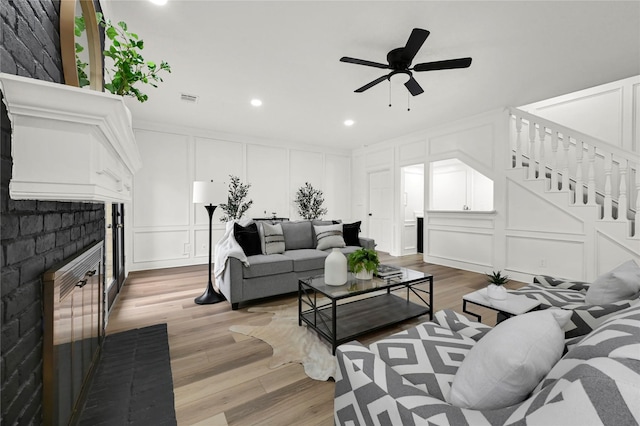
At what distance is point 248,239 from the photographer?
334cm

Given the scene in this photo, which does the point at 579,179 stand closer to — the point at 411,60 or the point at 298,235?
Answer: the point at 411,60

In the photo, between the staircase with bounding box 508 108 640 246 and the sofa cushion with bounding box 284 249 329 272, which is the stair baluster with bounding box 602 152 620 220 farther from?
the sofa cushion with bounding box 284 249 329 272

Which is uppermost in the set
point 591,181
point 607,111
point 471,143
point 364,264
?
point 607,111

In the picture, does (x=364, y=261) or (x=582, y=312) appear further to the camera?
(x=364, y=261)

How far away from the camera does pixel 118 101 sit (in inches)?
32.5

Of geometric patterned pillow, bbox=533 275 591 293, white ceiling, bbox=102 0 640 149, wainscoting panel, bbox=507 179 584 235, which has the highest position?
white ceiling, bbox=102 0 640 149

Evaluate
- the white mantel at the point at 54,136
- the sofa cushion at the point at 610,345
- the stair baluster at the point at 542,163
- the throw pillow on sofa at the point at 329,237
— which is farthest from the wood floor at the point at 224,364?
the stair baluster at the point at 542,163

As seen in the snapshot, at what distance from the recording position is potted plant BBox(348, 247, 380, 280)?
2.41 m

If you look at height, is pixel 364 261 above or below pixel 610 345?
below

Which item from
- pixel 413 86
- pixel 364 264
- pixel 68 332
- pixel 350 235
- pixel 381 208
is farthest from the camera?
pixel 381 208

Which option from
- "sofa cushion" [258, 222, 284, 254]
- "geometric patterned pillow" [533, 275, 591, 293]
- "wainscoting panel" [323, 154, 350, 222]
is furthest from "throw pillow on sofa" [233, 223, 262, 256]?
"wainscoting panel" [323, 154, 350, 222]

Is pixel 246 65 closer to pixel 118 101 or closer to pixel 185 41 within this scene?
pixel 185 41

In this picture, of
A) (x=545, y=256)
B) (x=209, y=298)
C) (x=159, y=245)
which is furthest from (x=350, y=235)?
(x=159, y=245)

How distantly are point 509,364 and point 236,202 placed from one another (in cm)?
518
